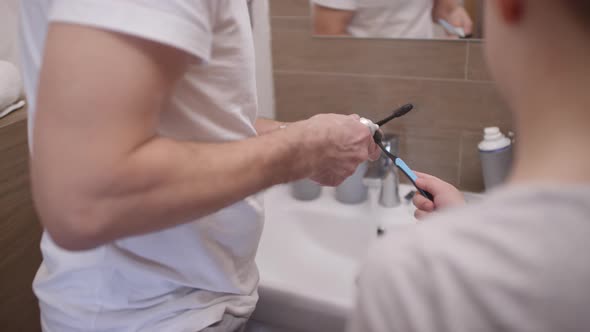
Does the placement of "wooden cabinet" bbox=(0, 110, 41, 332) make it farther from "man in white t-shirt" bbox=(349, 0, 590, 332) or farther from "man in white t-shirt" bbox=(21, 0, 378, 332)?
"man in white t-shirt" bbox=(349, 0, 590, 332)

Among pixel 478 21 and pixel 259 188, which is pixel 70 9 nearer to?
pixel 259 188

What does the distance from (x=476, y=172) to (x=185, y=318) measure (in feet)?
2.72

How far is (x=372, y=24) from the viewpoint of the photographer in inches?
44.4

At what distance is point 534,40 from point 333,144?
1.07 ft

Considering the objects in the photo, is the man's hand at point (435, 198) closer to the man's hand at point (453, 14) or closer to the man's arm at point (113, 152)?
the man's arm at point (113, 152)

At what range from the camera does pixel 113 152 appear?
0.40m

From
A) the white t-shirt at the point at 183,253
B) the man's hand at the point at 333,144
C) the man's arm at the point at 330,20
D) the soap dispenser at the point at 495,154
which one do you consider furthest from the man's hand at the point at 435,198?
the man's arm at the point at 330,20

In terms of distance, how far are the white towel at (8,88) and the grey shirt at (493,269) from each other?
91cm

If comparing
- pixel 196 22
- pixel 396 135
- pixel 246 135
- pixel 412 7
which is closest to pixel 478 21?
pixel 412 7

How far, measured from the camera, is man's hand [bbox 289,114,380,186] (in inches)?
22.8

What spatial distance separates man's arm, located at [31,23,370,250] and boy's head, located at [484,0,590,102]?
0.25 m

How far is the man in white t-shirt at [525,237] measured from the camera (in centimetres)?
28

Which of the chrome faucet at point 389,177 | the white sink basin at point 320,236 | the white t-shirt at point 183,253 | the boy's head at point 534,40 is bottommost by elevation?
the white sink basin at point 320,236

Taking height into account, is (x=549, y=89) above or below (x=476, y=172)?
above
